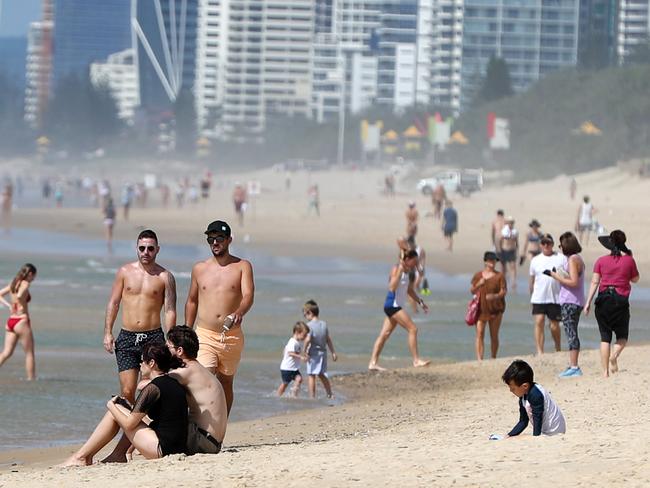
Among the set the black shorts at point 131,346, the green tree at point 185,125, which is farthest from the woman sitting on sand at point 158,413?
the green tree at point 185,125

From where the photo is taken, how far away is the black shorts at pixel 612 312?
1208 centimetres

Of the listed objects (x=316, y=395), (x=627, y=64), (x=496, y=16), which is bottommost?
(x=316, y=395)

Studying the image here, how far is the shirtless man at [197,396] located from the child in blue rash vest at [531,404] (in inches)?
64.4

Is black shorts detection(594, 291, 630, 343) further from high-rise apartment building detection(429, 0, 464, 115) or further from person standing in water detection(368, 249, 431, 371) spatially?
high-rise apartment building detection(429, 0, 464, 115)

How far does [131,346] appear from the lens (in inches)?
374

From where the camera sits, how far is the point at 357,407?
12.6 metres

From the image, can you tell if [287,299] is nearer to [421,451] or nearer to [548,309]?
[548,309]

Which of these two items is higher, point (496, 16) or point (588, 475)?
point (496, 16)

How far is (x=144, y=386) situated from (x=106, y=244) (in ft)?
100

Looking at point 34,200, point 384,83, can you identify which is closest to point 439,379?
point 34,200

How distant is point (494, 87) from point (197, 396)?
389 feet

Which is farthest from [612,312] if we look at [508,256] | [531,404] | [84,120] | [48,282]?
[84,120]

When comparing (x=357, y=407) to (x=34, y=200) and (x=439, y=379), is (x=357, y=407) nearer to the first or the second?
(x=439, y=379)

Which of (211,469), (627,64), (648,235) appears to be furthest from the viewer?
(627,64)
